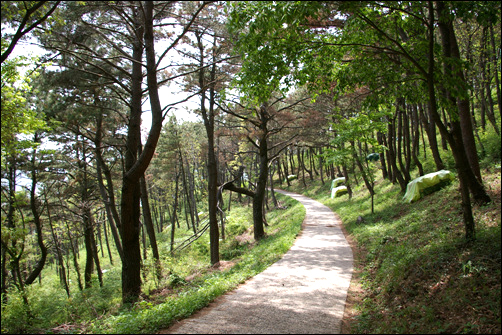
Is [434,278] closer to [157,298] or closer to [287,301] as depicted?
[287,301]

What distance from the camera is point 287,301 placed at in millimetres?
5023

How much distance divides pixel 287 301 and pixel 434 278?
2.38 metres

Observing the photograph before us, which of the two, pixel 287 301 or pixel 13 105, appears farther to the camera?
pixel 13 105

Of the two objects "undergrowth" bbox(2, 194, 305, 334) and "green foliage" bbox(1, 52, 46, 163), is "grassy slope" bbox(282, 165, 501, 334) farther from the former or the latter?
"green foliage" bbox(1, 52, 46, 163)

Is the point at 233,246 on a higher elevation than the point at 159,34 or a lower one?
lower

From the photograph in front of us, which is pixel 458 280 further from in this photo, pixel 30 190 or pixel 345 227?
pixel 30 190

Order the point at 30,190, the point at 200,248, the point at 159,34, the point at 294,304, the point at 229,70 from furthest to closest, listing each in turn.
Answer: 1. the point at 200,248
2. the point at 30,190
3. the point at 229,70
4. the point at 159,34
5. the point at 294,304

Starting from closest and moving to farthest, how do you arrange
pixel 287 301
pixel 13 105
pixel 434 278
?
pixel 434 278, pixel 287 301, pixel 13 105

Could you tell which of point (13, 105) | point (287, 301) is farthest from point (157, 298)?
point (13, 105)

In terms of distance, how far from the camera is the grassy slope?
138 inches

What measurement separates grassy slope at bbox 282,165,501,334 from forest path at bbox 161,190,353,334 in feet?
1.11

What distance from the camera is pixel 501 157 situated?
29.1ft

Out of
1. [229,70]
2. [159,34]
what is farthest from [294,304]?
[229,70]

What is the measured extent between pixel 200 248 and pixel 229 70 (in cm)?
1148
